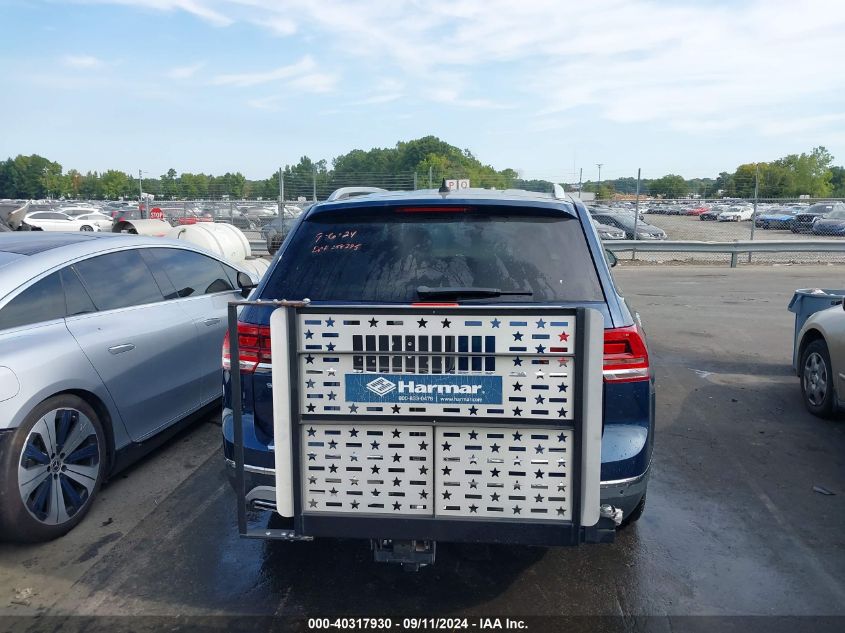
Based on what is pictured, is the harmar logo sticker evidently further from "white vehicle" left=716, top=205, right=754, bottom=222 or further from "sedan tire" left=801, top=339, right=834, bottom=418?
"white vehicle" left=716, top=205, right=754, bottom=222

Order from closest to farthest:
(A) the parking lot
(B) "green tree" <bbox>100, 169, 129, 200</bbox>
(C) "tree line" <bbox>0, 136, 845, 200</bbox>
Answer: (A) the parking lot
(C) "tree line" <bbox>0, 136, 845, 200</bbox>
(B) "green tree" <bbox>100, 169, 129, 200</bbox>

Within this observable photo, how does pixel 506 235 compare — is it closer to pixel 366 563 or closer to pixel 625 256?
pixel 366 563

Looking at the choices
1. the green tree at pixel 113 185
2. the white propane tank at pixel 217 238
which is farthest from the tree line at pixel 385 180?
the white propane tank at pixel 217 238

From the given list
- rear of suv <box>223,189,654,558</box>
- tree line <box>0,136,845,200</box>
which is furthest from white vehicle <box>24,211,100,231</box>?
rear of suv <box>223,189,654,558</box>

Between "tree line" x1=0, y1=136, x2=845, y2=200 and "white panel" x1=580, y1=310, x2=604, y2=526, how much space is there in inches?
84.5

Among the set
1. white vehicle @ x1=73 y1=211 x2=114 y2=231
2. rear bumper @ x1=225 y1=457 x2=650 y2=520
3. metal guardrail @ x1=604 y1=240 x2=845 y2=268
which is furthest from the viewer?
white vehicle @ x1=73 y1=211 x2=114 y2=231

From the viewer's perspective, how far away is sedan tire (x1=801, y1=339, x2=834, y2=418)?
565cm

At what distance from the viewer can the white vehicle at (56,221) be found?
30188 mm

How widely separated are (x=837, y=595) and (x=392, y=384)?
7.87 feet

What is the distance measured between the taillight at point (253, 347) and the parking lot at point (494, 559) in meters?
1.12

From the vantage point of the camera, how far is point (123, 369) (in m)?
4.33

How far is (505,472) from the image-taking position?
8.64 ft

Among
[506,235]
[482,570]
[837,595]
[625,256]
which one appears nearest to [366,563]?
[482,570]

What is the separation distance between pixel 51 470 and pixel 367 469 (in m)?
2.11
